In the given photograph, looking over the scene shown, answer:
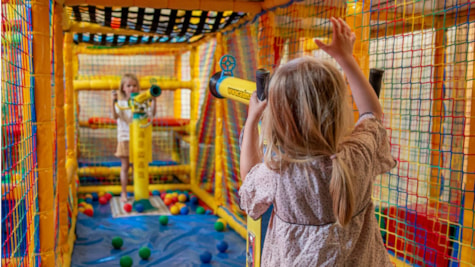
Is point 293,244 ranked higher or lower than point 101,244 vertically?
higher

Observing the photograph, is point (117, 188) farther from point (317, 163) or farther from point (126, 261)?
point (317, 163)

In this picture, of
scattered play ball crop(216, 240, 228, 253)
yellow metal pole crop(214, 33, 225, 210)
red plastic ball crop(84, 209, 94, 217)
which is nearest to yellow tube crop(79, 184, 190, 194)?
red plastic ball crop(84, 209, 94, 217)

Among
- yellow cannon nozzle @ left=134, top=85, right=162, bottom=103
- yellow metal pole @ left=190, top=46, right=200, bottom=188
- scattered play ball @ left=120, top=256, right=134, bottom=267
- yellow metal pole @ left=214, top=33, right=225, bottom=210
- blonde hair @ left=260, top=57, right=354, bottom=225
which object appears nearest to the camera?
blonde hair @ left=260, top=57, right=354, bottom=225

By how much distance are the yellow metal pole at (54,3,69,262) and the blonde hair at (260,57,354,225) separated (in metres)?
1.82

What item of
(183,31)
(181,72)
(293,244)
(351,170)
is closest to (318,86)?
(351,170)

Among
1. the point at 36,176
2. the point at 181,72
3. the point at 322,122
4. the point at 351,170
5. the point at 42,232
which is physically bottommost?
the point at 42,232

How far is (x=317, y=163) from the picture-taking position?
1.00 metres

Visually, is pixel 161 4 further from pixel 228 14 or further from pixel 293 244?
pixel 293 244

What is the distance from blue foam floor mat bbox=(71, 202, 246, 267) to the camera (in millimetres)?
2732

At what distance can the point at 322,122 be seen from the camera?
38.3 inches

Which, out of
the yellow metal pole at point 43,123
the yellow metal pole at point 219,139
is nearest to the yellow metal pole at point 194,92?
the yellow metal pole at point 219,139

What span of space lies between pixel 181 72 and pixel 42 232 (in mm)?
4242

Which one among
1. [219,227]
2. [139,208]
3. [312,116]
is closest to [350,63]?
[312,116]

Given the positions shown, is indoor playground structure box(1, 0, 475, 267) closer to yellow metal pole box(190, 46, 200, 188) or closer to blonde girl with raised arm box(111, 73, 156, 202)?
yellow metal pole box(190, 46, 200, 188)
